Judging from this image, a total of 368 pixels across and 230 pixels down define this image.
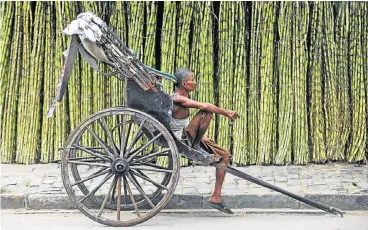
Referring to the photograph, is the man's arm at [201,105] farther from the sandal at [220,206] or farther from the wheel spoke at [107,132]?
the sandal at [220,206]

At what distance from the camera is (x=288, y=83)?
9.61 meters

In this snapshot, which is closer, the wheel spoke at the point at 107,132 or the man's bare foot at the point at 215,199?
the wheel spoke at the point at 107,132

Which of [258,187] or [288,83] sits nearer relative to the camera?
[258,187]

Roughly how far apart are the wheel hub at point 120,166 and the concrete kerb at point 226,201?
3.55 ft

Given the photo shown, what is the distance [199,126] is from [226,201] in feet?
3.53

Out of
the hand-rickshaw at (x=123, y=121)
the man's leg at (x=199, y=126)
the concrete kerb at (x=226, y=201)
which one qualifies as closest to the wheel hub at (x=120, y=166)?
the hand-rickshaw at (x=123, y=121)

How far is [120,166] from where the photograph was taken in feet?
25.0

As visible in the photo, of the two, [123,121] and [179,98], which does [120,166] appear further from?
[179,98]

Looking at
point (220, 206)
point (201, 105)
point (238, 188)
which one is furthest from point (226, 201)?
point (201, 105)

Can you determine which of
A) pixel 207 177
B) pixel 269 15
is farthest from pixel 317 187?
pixel 269 15

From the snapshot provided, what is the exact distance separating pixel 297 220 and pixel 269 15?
258 cm

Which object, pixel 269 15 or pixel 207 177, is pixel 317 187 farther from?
pixel 269 15

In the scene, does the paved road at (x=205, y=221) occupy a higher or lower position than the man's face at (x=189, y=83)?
lower

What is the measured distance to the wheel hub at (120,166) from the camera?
25.0 ft
